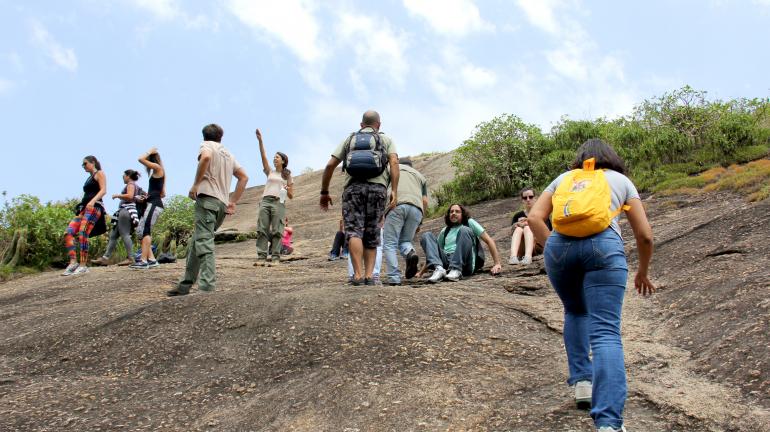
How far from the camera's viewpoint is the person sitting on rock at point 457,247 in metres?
9.21

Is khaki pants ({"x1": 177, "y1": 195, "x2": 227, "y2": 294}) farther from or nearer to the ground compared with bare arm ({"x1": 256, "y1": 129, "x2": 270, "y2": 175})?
nearer to the ground

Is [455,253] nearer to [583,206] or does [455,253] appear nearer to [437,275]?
[437,275]

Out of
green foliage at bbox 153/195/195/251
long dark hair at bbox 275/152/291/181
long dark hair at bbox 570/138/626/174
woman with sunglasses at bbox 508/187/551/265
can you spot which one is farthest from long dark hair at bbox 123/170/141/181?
long dark hair at bbox 570/138/626/174

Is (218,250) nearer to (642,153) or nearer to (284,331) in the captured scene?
(642,153)

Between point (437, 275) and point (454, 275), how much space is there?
0.27m

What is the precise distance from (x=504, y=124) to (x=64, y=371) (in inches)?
497

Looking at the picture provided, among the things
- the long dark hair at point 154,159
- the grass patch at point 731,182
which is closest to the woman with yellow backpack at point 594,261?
the grass patch at point 731,182

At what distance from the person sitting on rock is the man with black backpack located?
166 cm

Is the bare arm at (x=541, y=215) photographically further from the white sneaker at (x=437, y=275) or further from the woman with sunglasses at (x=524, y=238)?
the woman with sunglasses at (x=524, y=238)

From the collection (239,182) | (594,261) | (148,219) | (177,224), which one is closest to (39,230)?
(177,224)

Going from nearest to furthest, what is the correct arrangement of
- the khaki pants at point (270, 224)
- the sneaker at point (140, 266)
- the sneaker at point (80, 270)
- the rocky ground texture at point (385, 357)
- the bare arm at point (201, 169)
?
1. the rocky ground texture at point (385, 357)
2. the bare arm at point (201, 169)
3. the sneaker at point (80, 270)
4. the sneaker at point (140, 266)
5. the khaki pants at point (270, 224)

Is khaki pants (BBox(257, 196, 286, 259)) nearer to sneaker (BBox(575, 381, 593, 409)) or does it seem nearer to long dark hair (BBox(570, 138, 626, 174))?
long dark hair (BBox(570, 138, 626, 174))

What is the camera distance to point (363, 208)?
7508 mm

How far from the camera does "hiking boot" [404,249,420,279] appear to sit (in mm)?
8837
